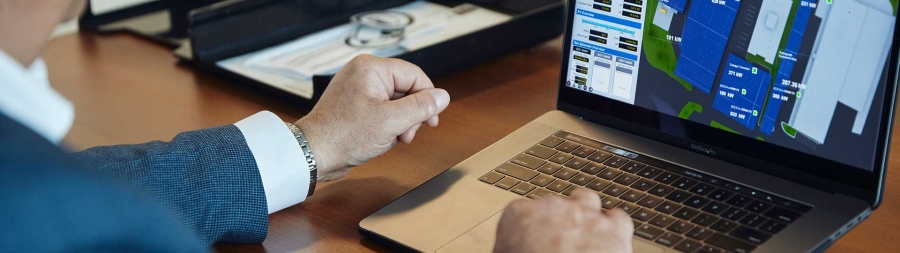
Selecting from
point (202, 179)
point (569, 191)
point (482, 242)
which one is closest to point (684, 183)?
point (569, 191)

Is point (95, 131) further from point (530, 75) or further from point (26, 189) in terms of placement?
point (26, 189)

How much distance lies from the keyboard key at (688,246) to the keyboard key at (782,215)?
0.09 meters

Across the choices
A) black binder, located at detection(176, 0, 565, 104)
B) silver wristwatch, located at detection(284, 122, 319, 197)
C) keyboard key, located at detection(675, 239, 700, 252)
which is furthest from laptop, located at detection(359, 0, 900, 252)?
black binder, located at detection(176, 0, 565, 104)

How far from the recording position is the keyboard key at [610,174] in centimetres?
99

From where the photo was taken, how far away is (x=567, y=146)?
1.06m

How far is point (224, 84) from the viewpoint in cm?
140

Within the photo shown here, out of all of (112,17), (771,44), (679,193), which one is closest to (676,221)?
(679,193)

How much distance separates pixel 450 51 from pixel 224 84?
350 millimetres

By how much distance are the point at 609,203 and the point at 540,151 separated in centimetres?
15

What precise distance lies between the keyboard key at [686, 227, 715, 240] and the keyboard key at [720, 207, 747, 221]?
34 mm

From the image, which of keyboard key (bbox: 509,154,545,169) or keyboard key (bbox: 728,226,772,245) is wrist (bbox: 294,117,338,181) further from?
keyboard key (bbox: 728,226,772,245)

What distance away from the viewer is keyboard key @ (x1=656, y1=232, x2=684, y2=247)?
0.86 meters

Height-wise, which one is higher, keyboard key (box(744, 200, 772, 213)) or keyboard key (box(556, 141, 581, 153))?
keyboard key (box(744, 200, 772, 213))

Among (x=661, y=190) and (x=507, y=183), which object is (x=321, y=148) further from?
(x=661, y=190)
